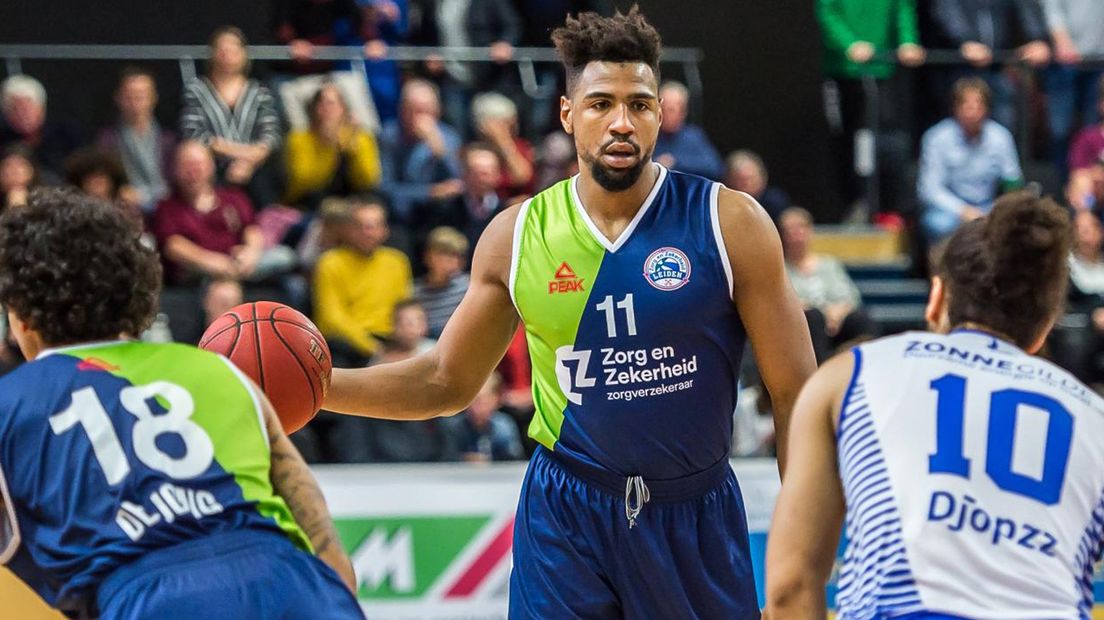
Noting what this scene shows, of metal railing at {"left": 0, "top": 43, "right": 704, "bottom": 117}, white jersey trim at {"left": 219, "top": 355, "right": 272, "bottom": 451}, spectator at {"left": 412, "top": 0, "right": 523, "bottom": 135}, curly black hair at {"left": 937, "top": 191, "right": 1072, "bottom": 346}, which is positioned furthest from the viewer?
spectator at {"left": 412, "top": 0, "right": 523, "bottom": 135}

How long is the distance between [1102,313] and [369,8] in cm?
533

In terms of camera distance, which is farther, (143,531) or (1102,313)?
(1102,313)

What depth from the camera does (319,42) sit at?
1149cm

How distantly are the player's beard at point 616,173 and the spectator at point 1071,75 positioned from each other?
843 centimetres

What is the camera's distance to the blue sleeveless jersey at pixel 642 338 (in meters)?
4.62

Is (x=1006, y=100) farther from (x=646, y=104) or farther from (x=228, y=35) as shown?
(x=646, y=104)

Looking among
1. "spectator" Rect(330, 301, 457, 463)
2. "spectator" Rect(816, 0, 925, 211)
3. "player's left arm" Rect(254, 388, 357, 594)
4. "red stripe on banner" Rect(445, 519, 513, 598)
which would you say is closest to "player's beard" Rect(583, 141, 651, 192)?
"player's left arm" Rect(254, 388, 357, 594)

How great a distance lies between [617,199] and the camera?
4785mm

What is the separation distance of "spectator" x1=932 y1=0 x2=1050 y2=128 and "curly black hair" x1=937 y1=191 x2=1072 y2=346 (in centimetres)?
927

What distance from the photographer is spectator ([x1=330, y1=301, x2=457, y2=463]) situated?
350 inches

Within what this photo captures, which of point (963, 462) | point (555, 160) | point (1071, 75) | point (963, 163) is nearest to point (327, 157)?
point (555, 160)

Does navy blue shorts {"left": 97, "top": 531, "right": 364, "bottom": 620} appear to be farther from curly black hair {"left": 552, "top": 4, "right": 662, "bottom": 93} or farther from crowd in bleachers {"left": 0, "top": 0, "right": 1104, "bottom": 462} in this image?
crowd in bleachers {"left": 0, "top": 0, "right": 1104, "bottom": 462}

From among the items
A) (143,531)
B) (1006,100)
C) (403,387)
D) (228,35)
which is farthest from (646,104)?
(1006,100)

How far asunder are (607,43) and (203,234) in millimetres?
5549
